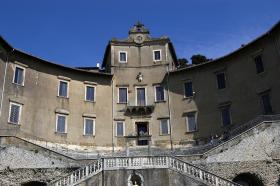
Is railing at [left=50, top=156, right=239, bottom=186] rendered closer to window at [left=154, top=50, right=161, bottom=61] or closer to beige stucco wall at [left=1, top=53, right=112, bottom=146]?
beige stucco wall at [left=1, top=53, right=112, bottom=146]

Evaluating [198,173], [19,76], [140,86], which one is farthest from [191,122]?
[19,76]

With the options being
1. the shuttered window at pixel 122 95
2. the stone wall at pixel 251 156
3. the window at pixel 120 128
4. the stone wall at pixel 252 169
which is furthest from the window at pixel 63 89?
the stone wall at pixel 252 169

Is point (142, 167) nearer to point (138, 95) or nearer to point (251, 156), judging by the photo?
point (251, 156)

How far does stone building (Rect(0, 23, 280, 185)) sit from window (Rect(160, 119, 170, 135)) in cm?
10

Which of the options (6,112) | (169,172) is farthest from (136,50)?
(169,172)

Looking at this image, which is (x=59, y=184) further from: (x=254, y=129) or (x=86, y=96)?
(x=86, y=96)

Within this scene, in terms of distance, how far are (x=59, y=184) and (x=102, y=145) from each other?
15.6m

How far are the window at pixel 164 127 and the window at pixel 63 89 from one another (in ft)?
32.7

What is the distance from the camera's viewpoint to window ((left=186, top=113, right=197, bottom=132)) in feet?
123

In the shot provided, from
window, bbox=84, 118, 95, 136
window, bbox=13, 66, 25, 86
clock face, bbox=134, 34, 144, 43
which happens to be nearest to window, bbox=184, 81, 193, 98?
clock face, bbox=134, 34, 144, 43

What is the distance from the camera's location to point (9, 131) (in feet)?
106

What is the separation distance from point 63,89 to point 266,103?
19195 mm

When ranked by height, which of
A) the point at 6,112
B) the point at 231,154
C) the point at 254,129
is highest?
the point at 6,112

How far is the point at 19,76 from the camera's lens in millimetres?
35125
